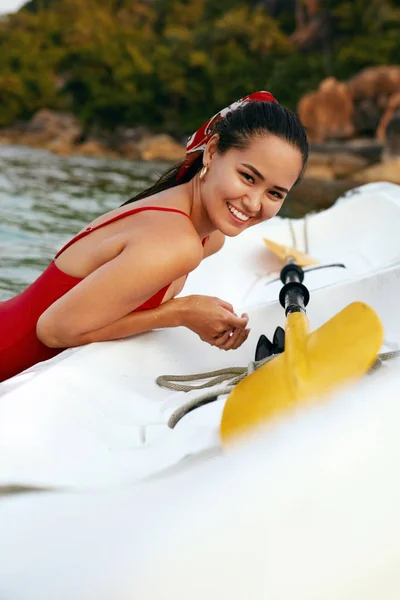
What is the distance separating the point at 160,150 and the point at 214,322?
20351mm

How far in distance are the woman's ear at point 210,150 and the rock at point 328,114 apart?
15982mm

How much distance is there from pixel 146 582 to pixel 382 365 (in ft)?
1.69

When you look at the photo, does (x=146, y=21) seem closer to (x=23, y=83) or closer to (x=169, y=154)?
(x=23, y=83)

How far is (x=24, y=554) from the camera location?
2.68ft

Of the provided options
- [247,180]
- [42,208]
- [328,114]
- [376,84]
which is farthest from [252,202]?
[376,84]

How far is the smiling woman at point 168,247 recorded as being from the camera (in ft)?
4.54

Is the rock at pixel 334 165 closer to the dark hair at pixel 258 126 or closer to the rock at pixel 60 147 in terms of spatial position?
the rock at pixel 60 147

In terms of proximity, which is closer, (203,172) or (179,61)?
(203,172)

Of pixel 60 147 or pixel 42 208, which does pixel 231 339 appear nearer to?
pixel 42 208

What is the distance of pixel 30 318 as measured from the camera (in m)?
1.56

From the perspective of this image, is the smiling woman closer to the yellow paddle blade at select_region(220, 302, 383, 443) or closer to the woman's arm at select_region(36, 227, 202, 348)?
the woman's arm at select_region(36, 227, 202, 348)

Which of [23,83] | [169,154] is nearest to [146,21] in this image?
[23,83]

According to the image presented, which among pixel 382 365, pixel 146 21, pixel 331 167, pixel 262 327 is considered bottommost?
pixel 382 365

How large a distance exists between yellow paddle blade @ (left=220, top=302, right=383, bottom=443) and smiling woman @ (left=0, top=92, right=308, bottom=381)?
1.38 ft
